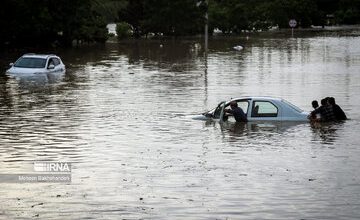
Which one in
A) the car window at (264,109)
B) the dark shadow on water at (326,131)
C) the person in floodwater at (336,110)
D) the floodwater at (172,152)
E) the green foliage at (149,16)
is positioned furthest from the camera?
the green foliage at (149,16)

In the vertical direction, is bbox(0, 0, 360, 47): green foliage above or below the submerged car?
above

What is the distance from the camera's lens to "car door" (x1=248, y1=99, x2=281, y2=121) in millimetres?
23453

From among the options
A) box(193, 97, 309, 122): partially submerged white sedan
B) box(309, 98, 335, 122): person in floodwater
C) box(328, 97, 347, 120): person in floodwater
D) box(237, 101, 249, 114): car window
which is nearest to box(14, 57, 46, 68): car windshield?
box(237, 101, 249, 114): car window

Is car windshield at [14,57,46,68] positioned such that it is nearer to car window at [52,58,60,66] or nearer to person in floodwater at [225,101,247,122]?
car window at [52,58,60,66]

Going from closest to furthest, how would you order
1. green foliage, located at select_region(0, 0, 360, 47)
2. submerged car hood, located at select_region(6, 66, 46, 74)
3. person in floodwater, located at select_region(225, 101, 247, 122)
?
1. person in floodwater, located at select_region(225, 101, 247, 122)
2. submerged car hood, located at select_region(6, 66, 46, 74)
3. green foliage, located at select_region(0, 0, 360, 47)

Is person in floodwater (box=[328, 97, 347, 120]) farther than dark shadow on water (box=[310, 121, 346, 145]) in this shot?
Yes

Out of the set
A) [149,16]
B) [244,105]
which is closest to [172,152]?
[244,105]

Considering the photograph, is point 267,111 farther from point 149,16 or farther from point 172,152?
point 149,16

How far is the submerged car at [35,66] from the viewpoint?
43.7 m

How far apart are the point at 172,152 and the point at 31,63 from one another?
27.9 m

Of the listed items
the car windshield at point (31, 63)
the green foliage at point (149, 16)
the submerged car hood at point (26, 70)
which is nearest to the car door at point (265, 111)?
the submerged car hood at point (26, 70)

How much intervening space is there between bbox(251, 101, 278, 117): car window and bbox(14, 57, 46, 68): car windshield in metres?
23.2

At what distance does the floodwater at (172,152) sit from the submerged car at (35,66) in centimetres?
320

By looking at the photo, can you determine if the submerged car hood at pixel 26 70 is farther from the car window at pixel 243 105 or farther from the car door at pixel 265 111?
the car door at pixel 265 111
